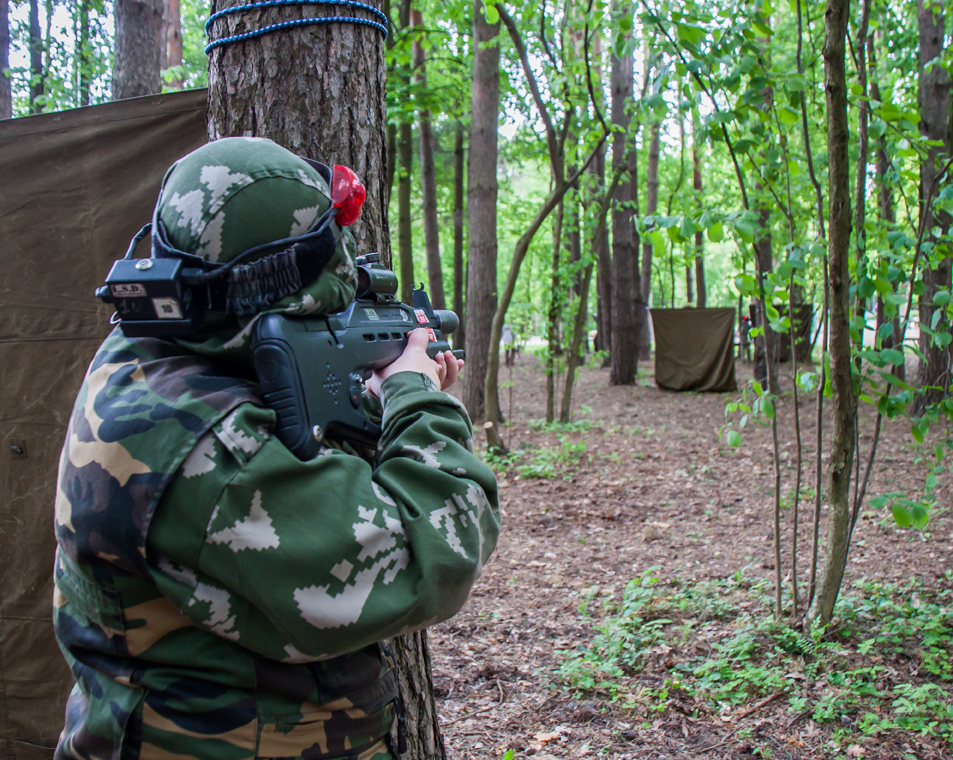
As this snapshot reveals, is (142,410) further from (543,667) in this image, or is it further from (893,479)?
(893,479)

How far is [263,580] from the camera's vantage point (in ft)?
3.54

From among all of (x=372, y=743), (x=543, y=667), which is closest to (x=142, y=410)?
(x=372, y=743)

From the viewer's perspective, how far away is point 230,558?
1.07 metres

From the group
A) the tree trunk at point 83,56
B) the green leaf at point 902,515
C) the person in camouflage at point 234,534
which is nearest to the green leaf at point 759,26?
the green leaf at point 902,515

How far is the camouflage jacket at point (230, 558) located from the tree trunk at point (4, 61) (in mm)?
9937

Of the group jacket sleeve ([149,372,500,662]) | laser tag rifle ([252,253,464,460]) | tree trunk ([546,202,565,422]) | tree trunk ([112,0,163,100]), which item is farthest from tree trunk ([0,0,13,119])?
jacket sleeve ([149,372,500,662])

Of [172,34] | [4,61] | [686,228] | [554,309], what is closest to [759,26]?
[686,228]

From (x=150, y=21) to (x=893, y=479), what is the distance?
826 centimetres

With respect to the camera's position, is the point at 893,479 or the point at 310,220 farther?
the point at 893,479

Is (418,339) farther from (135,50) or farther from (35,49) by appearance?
(35,49)

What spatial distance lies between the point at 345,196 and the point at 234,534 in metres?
0.68

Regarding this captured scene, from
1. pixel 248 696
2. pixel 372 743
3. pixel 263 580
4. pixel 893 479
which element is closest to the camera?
pixel 263 580

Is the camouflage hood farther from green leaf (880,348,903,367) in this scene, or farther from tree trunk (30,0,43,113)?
tree trunk (30,0,43,113)

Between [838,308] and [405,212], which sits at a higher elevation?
[405,212]
